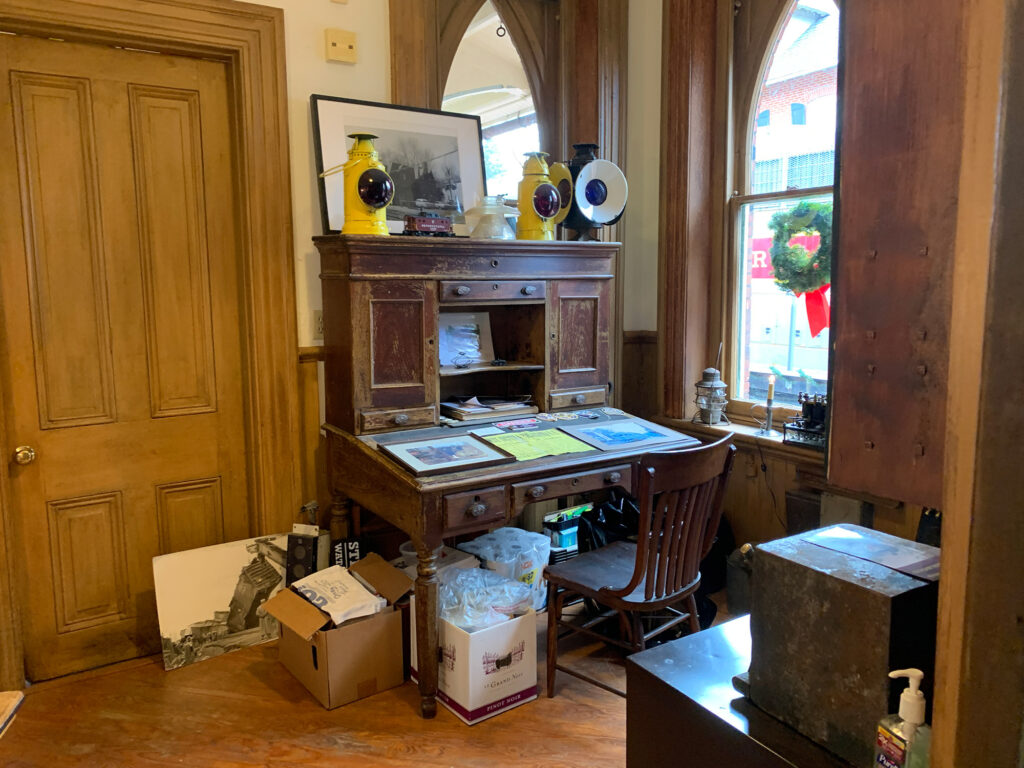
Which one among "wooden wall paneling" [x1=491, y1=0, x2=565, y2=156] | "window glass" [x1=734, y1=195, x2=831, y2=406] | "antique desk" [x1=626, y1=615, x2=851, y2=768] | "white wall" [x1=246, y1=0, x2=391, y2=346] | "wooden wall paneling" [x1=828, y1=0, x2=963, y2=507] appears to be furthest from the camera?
"wooden wall paneling" [x1=491, y1=0, x2=565, y2=156]

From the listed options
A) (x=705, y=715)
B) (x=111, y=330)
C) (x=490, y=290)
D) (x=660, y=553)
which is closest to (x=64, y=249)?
(x=111, y=330)

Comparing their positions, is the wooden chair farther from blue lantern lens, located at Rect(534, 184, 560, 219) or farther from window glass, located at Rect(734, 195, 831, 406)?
blue lantern lens, located at Rect(534, 184, 560, 219)

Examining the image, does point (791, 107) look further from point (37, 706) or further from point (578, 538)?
point (37, 706)

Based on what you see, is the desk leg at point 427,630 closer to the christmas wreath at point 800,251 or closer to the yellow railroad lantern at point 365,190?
the yellow railroad lantern at point 365,190

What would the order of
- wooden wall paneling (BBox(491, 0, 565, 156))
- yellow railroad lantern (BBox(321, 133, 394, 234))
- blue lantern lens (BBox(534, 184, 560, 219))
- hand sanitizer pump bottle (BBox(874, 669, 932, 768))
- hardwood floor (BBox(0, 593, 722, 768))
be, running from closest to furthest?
hand sanitizer pump bottle (BBox(874, 669, 932, 768)) < hardwood floor (BBox(0, 593, 722, 768)) < yellow railroad lantern (BBox(321, 133, 394, 234)) < blue lantern lens (BBox(534, 184, 560, 219)) < wooden wall paneling (BBox(491, 0, 565, 156))

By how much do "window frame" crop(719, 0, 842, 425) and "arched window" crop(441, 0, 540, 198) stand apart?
34.7 inches

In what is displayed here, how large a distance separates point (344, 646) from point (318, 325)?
1.19 m

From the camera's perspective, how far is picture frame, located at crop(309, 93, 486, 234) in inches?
112

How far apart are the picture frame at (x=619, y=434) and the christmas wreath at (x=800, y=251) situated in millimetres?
804

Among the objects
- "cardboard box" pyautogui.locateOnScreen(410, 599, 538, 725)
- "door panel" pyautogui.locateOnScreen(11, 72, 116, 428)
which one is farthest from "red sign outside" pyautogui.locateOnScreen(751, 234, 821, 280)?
"door panel" pyautogui.locateOnScreen(11, 72, 116, 428)

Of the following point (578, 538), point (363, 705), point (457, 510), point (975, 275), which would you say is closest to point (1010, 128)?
point (975, 275)

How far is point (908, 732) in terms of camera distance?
808 millimetres

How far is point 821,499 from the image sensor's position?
9.57 feet

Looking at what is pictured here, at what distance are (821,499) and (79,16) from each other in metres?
3.05
